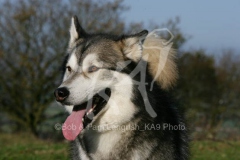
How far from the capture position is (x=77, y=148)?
4.87 m

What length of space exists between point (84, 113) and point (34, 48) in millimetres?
17002

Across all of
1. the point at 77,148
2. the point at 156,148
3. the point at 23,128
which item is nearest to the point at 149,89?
the point at 156,148

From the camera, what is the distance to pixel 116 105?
→ 457 cm

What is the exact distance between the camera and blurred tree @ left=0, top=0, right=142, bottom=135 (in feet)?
68.6

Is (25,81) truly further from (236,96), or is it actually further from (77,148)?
(77,148)

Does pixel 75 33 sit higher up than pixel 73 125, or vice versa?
pixel 75 33

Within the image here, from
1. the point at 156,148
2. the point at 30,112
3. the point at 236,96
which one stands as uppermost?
the point at 156,148

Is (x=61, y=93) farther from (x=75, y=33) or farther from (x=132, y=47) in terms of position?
(x=75, y=33)

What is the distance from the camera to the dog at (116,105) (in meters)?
4.52

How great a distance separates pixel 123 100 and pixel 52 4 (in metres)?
17.8

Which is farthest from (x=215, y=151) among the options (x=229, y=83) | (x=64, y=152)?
(x=229, y=83)

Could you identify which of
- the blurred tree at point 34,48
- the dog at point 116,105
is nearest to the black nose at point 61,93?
the dog at point 116,105

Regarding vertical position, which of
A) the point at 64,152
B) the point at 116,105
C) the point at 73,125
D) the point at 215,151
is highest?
the point at 116,105

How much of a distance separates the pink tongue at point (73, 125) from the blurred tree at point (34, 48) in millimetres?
16155
